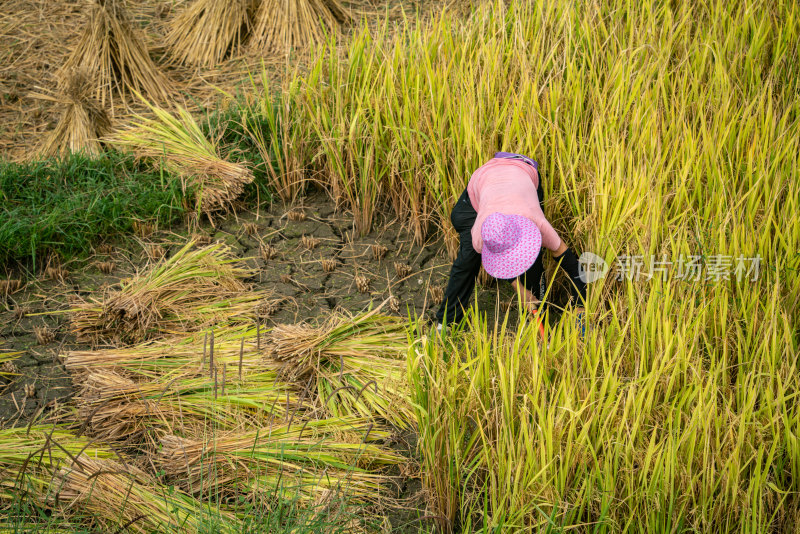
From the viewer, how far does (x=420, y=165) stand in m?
2.83

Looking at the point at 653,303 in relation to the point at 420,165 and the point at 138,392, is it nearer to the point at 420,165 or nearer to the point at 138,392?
the point at 420,165

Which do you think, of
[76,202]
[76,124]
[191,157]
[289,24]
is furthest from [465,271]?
[289,24]

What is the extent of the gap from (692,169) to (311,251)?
1.52m

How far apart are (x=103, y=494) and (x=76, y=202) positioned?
5.45 ft

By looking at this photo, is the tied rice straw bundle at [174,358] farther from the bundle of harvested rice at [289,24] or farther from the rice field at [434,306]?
the bundle of harvested rice at [289,24]

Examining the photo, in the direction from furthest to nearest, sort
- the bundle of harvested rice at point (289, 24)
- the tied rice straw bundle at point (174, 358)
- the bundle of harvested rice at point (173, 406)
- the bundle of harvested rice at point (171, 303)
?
the bundle of harvested rice at point (289, 24)
the bundle of harvested rice at point (171, 303)
the tied rice straw bundle at point (174, 358)
the bundle of harvested rice at point (173, 406)

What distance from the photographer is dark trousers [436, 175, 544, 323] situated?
2348mm

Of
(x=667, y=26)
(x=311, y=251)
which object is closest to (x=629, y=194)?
(x=667, y=26)

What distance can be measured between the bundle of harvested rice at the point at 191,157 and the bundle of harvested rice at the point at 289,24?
0.90 meters

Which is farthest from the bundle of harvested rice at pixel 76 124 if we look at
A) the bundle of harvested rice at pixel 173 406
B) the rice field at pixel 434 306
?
the bundle of harvested rice at pixel 173 406

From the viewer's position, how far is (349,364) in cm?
229

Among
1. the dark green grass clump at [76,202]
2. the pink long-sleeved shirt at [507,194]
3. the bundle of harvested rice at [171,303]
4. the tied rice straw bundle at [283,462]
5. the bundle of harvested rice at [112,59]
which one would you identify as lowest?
the tied rice straw bundle at [283,462]

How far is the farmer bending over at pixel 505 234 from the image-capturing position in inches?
83.2

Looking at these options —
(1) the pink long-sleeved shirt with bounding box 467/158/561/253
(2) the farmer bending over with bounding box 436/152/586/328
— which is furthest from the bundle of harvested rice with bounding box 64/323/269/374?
(1) the pink long-sleeved shirt with bounding box 467/158/561/253
